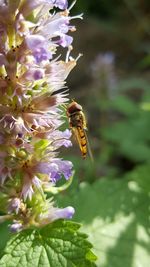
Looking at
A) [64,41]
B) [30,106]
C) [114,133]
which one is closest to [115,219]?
[30,106]

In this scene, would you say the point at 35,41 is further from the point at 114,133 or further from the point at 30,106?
the point at 114,133

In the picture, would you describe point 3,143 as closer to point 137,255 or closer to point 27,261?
point 27,261

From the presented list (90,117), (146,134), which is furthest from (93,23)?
(146,134)

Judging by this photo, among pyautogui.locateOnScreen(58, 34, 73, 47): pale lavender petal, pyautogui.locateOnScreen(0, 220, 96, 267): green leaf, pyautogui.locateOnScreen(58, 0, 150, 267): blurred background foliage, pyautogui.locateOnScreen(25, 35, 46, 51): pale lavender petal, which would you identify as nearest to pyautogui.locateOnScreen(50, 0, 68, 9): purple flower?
pyautogui.locateOnScreen(58, 34, 73, 47): pale lavender petal

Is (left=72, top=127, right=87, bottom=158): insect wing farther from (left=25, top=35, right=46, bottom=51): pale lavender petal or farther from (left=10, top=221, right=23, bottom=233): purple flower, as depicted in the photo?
(left=25, top=35, right=46, bottom=51): pale lavender petal

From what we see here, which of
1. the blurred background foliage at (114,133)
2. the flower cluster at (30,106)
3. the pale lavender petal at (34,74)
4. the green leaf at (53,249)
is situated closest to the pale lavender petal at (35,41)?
the flower cluster at (30,106)

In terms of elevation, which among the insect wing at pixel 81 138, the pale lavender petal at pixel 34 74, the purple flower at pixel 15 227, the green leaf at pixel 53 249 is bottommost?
the green leaf at pixel 53 249

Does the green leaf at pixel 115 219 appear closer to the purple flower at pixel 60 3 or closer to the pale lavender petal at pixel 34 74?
the pale lavender petal at pixel 34 74
